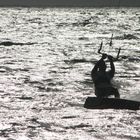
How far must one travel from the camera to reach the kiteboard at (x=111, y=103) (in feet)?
102

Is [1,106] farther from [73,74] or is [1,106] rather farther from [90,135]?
[73,74]

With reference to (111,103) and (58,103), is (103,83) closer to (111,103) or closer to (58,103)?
(111,103)

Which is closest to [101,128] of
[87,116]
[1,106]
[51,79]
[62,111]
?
[87,116]

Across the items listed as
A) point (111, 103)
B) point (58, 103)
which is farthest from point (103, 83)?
point (58, 103)

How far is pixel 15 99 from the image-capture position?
3528 centimetres

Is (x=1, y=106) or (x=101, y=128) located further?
(x=1, y=106)

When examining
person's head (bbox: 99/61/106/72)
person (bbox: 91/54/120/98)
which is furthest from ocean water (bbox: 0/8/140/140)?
person's head (bbox: 99/61/106/72)

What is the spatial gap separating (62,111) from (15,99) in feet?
17.0

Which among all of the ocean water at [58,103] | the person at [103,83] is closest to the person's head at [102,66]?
the person at [103,83]

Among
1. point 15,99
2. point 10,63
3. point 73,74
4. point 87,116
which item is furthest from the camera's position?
point 10,63

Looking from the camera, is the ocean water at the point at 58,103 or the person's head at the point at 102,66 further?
the person's head at the point at 102,66

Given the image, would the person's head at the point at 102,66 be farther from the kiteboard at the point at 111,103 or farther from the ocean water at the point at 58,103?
the ocean water at the point at 58,103

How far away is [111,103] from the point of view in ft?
103

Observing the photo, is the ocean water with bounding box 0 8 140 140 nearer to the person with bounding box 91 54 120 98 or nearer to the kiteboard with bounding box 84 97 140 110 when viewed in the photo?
the kiteboard with bounding box 84 97 140 110
